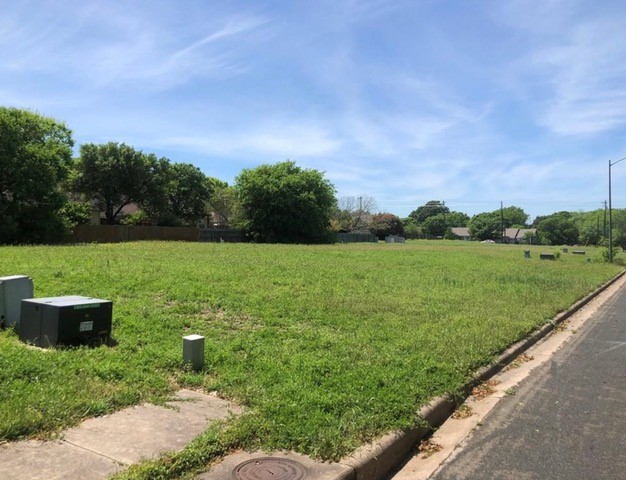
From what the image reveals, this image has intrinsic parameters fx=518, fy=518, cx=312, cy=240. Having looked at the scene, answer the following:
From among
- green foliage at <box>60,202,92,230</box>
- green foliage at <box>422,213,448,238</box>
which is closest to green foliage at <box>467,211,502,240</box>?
green foliage at <box>422,213,448,238</box>

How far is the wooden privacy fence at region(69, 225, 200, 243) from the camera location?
137 feet

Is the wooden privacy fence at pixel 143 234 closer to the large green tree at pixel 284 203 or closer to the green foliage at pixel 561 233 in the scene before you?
the large green tree at pixel 284 203

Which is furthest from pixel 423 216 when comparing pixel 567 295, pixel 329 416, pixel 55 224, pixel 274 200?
pixel 329 416

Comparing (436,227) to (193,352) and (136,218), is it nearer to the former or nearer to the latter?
(136,218)

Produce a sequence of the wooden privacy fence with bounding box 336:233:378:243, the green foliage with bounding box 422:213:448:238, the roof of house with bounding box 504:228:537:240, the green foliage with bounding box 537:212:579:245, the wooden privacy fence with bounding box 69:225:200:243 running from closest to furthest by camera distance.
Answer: the wooden privacy fence with bounding box 69:225:200:243 → the wooden privacy fence with bounding box 336:233:378:243 → the green foliage with bounding box 537:212:579:245 → the roof of house with bounding box 504:228:537:240 → the green foliage with bounding box 422:213:448:238

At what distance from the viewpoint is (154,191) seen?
51.2 metres

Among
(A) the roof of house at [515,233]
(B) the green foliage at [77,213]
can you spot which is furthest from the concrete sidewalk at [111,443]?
(A) the roof of house at [515,233]

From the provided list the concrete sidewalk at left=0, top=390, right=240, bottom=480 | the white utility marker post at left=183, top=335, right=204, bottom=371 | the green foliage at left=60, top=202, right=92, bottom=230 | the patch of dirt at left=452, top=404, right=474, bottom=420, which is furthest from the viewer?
the green foliage at left=60, top=202, right=92, bottom=230

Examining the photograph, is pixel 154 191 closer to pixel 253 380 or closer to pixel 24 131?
pixel 24 131

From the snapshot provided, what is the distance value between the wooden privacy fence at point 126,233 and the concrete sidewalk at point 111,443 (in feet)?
127

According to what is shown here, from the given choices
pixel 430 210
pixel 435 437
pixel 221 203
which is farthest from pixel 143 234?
pixel 430 210

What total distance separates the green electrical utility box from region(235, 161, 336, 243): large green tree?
46.3 meters

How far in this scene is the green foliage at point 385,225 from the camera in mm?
101688

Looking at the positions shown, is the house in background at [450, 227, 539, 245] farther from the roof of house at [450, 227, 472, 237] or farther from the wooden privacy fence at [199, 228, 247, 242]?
the wooden privacy fence at [199, 228, 247, 242]
